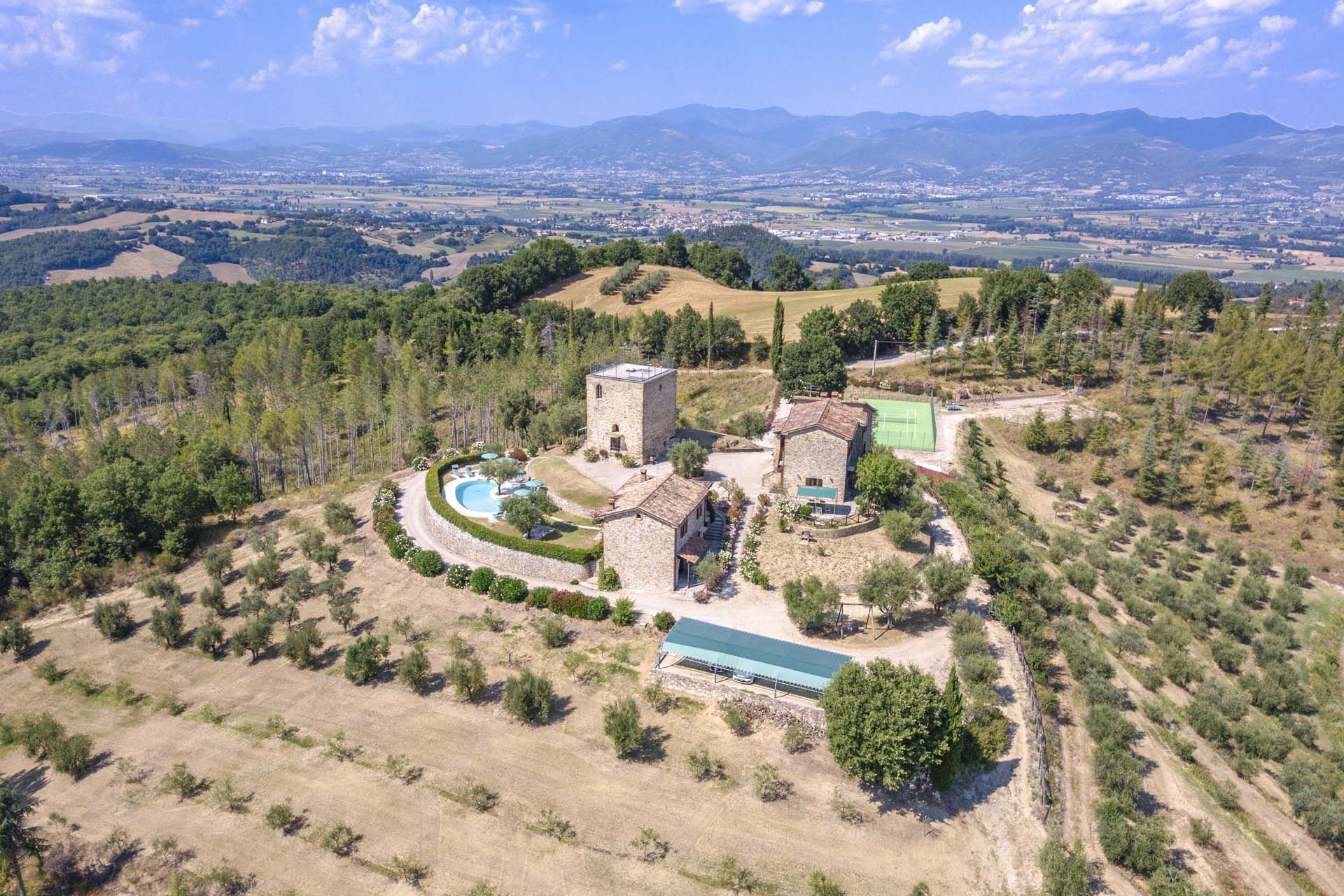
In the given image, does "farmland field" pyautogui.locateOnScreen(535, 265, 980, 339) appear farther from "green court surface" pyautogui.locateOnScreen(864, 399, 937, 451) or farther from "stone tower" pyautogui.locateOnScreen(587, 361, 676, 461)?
"stone tower" pyautogui.locateOnScreen(587, 361, 676, 461)

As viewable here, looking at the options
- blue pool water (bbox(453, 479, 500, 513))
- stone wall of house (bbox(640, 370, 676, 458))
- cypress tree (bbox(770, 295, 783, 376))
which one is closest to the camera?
blue pool water (bbox(453, 479, 500, 513))

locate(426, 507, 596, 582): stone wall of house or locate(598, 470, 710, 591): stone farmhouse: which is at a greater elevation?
locate(598, 470, 710, 591): stone farmhouse

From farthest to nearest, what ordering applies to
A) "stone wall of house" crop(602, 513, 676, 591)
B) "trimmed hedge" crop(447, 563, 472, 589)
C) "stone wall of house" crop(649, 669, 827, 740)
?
"trimmed hedge" crop(447, 563, 472, 589) → "stone wall of house" crop(602, 513, 676, 591) → "stone wall of house" crop(649, 669, 827, 740)

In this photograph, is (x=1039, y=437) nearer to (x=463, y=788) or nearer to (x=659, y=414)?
(x=659, y=414)

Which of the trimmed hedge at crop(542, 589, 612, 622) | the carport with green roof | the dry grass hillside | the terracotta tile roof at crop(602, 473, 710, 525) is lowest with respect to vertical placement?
the dry grass hillside

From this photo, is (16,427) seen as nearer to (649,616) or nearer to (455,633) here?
(455,633)

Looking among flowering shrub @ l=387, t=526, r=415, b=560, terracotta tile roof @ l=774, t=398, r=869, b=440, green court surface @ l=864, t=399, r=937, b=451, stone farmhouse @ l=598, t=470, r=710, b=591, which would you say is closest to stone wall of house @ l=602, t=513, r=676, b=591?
stone farmhouse @ l=598, t=470, r=710, b=591
